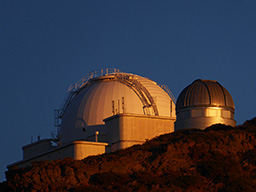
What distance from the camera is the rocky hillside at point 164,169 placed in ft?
124

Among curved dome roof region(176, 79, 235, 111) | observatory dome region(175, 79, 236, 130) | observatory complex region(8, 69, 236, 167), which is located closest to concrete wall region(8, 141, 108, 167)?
observatory complex region(8, 69, 236, 167)

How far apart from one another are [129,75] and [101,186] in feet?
64.5

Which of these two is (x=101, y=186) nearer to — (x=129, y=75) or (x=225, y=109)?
(x=225, y=109)

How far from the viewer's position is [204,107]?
160ft

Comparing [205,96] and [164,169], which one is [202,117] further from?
[164,169]

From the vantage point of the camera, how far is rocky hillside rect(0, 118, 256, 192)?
37688 millimetres

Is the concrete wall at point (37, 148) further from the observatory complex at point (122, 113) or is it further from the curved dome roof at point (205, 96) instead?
the curved dome roof at point (205, 96)

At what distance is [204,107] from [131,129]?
5.14 meters

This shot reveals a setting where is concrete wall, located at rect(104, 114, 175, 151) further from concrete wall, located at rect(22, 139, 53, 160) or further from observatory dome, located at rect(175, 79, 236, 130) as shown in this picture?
concrete wall, located at rect(22, 139, 53, 160)

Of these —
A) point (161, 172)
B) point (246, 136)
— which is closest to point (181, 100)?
point (246, 136)

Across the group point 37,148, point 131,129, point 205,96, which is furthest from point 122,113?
point 37,148

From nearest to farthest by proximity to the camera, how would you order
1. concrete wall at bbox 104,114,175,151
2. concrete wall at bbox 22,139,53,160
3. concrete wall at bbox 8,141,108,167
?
concrete wall at bbox 8,141,108,167
concrete wall at bbox 104,114,175,151
concrete wall at bbox 22,139,53,160

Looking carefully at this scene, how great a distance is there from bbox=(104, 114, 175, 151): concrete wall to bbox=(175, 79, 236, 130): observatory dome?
4.82 feet

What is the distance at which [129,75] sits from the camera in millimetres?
56406
